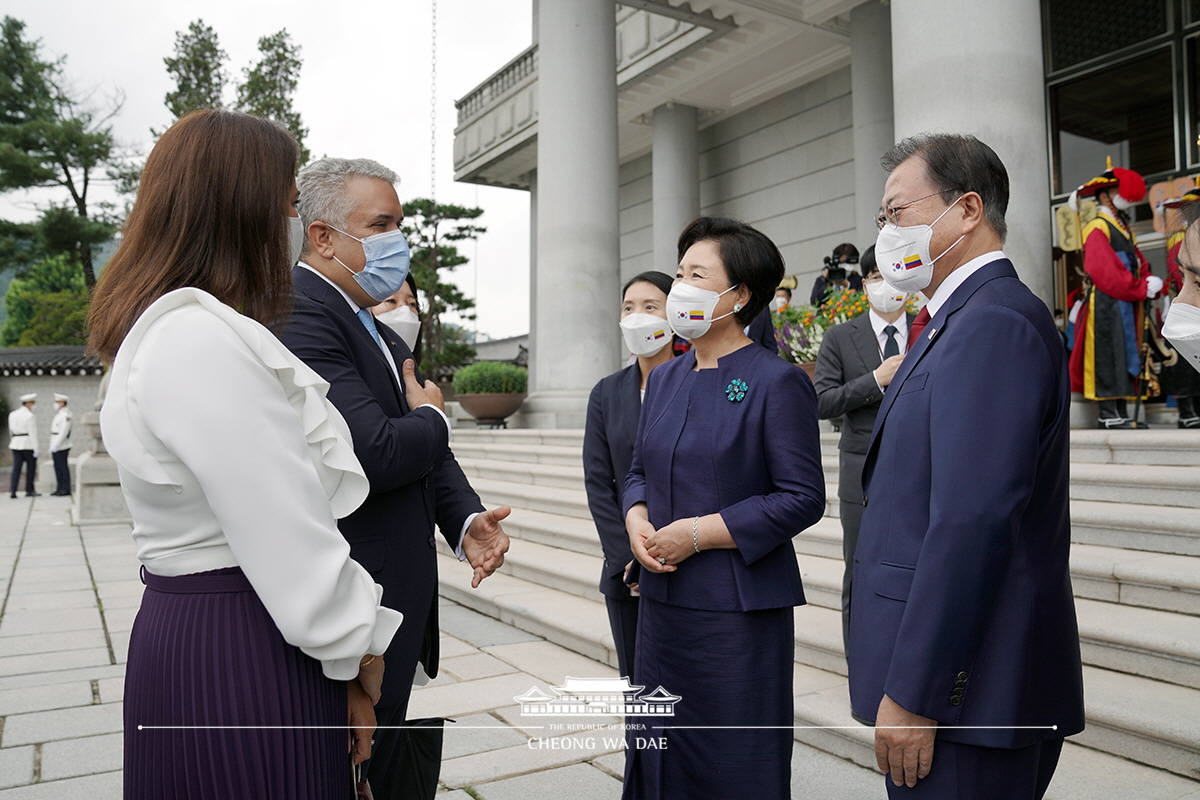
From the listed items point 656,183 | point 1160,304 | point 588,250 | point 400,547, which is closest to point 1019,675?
point 400,547

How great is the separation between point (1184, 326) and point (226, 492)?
80.7 inches

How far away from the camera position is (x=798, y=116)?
14289 millimetres

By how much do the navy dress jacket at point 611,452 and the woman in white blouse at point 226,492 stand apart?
69.1 inches

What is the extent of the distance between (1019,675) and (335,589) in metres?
1.26

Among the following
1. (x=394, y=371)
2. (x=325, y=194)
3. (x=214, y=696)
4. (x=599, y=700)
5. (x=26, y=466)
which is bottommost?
(x=599, y=700)

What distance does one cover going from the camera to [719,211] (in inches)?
636

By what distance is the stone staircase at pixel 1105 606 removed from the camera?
10.0 feet

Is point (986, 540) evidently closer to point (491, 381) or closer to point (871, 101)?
point (871, 101)

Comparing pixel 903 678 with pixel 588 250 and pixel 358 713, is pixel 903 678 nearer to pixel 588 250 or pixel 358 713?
pixel 358 713

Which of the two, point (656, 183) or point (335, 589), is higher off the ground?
point (656, 183)

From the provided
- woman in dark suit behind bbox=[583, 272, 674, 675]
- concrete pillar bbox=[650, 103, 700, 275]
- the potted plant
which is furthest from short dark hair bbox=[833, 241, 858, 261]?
woman in dark suit behind bbox=[583, 272, 674, 675]

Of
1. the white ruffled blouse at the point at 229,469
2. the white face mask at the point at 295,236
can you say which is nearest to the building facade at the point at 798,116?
the white face mask at the point at 295,236

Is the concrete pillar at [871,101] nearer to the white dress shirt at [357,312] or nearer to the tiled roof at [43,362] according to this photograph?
the white dress shirt at [357,312]

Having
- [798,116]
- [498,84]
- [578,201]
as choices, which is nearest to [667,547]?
[578,201]
